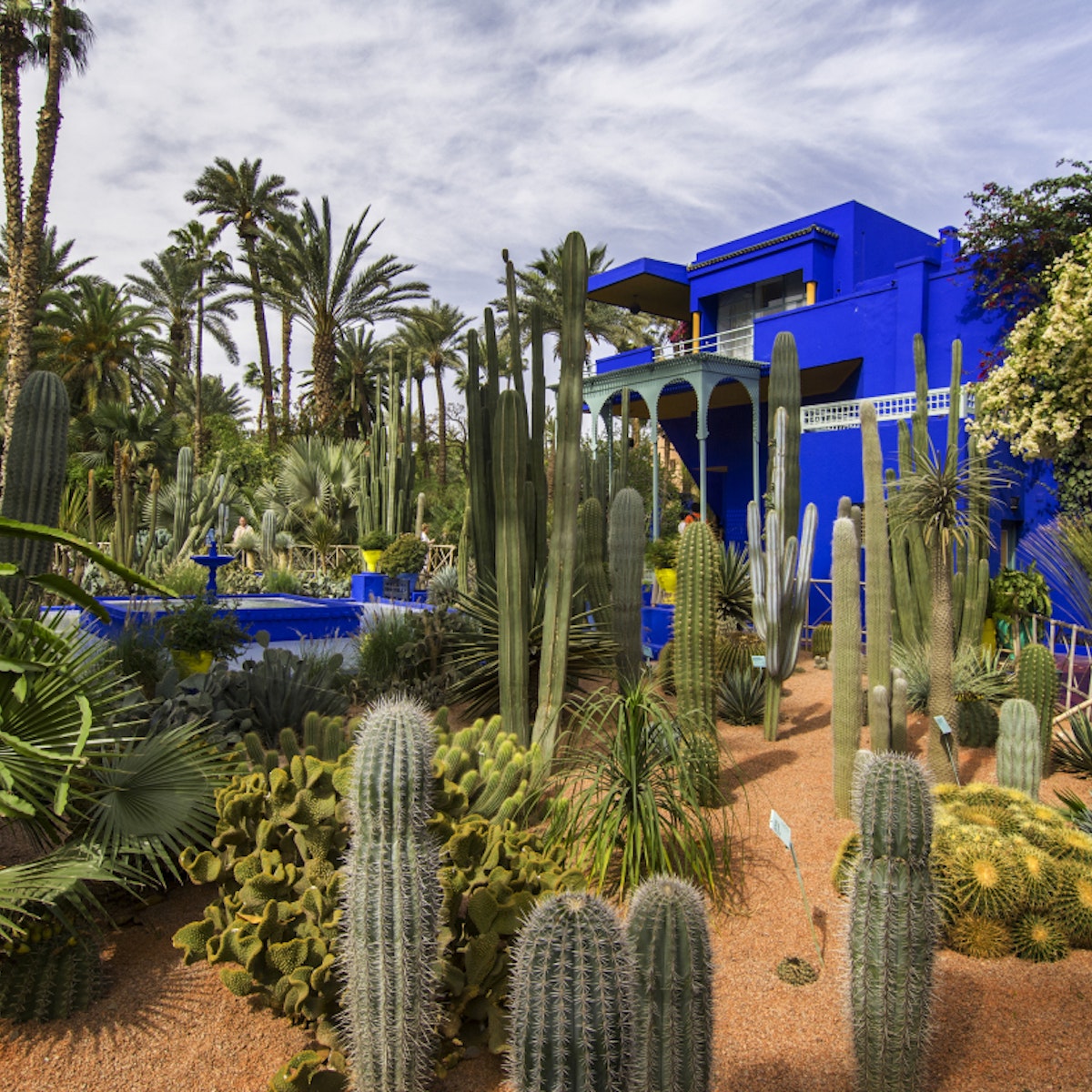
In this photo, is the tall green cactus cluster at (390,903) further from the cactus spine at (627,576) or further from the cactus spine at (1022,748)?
the cactus spine at (1022,748)

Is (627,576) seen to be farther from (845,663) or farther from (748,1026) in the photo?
(748,1026)

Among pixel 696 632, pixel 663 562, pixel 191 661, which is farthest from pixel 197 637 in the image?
pixel 663 562

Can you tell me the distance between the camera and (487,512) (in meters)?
7.21

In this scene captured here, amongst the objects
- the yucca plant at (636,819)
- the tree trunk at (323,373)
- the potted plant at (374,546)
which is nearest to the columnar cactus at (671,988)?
the yucca plant at (636,819)

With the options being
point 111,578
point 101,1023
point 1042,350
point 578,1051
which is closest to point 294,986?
point 101,1023

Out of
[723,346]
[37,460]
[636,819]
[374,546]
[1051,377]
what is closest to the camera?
[636,819]

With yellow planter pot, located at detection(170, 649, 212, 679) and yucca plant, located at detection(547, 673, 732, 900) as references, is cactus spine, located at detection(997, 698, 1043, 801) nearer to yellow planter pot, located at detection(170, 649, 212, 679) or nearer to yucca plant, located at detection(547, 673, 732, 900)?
yucca plant, located at detection(547, 673, 732, 900)

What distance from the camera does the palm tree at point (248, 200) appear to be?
92.2 ft

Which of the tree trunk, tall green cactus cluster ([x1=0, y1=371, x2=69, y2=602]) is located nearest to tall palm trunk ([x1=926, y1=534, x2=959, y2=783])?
tall green cactus cluster ([x1=0, y1=371, x2=69, y2=602])

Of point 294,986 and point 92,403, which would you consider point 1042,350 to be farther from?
point 92,403

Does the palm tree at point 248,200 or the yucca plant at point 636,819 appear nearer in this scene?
the yucca plant at point 636,819

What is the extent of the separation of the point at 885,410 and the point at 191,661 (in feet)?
38.5

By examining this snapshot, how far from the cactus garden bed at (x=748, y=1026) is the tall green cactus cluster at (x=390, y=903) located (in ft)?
1.58

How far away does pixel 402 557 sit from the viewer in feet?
54.5
